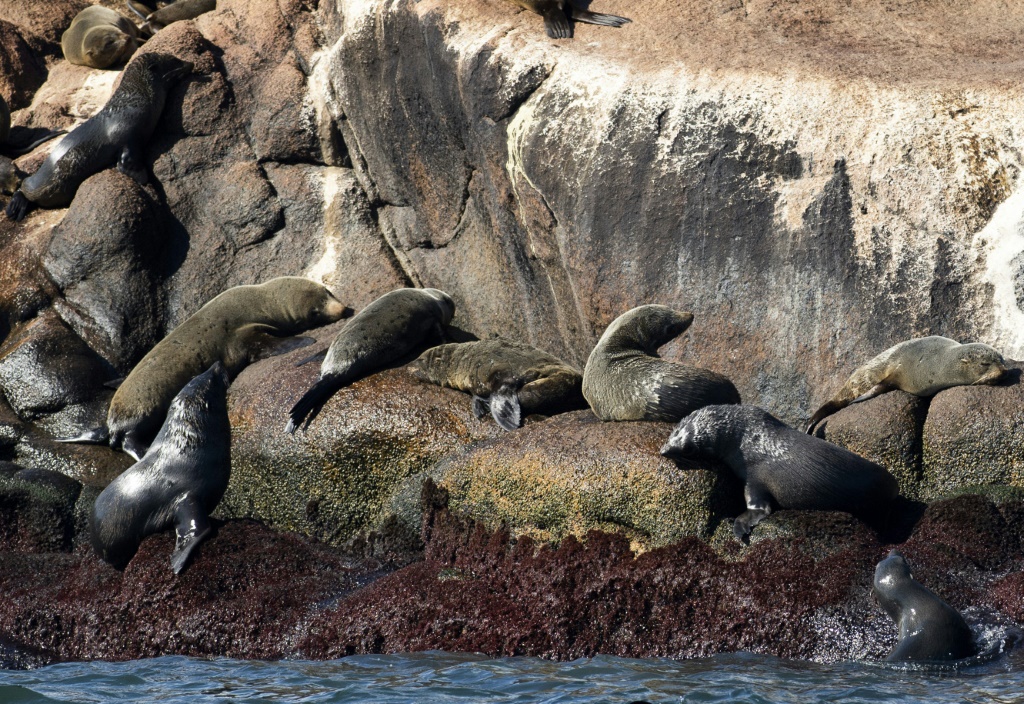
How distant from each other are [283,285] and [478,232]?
5.07 feet

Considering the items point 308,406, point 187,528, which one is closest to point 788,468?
point 308,406

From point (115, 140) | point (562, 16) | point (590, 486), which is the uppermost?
point (562, 16)

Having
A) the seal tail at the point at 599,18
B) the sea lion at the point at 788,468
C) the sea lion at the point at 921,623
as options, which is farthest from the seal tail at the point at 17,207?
the sea lion at the point at 921,623

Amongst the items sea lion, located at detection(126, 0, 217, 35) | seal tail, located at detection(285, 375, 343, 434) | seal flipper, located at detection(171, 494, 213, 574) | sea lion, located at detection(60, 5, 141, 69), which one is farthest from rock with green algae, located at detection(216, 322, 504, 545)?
sea lion, located at detection(126, 0, 217, 35)

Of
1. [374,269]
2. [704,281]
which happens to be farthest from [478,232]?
[704,281]

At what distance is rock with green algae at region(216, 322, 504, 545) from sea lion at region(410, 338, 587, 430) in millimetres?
142

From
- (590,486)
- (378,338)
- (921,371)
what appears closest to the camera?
(590,486)

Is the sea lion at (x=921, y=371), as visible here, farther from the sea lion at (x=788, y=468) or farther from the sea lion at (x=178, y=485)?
the sea lion at (x=178, y=485)

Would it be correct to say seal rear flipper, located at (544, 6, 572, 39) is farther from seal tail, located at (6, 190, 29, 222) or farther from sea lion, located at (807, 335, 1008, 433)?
seal tail, located at (6, 190, 29, 222)

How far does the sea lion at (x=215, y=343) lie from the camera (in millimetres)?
8938

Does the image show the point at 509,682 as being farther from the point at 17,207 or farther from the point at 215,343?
the point at 17,207

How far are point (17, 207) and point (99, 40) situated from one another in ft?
8.49

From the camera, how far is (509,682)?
561cm

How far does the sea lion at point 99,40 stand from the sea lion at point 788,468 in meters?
8.35
